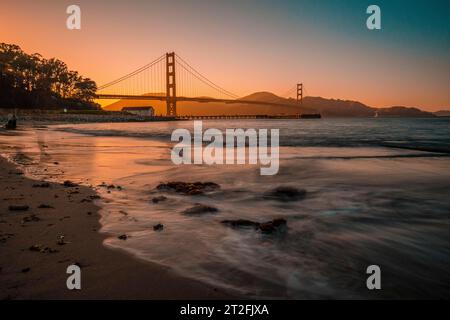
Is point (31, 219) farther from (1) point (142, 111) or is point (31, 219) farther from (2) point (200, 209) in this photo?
(1) point (142, 111)

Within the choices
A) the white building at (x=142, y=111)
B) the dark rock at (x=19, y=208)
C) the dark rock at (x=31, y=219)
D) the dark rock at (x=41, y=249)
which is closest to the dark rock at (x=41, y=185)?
the dark rock at (x=19, y=208)

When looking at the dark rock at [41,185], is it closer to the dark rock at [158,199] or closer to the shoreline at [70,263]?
the shoreline at [70,263]

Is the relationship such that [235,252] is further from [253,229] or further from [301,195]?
[301,195]

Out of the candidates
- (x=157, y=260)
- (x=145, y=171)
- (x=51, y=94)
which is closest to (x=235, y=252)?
(x=157, y=260)

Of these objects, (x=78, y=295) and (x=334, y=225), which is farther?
(x=334, y=225)

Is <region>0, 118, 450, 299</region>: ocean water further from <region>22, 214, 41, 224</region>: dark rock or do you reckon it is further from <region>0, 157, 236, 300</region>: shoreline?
<region>22, 214, 41, 224</region>: dark rock

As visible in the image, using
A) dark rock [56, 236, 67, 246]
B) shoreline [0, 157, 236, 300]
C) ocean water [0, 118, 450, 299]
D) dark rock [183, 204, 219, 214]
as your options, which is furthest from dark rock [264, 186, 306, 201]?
dark rock [56, 236, 67, 246]

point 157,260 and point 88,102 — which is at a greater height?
point 88,102
